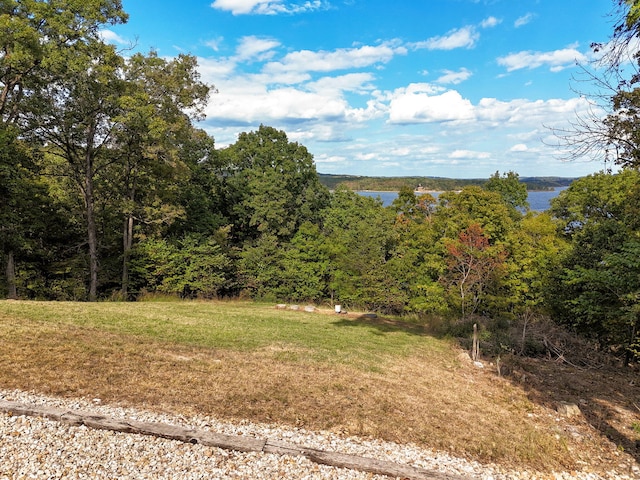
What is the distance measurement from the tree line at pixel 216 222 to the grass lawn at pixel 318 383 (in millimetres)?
3550

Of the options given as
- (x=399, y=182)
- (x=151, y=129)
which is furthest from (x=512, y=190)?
(x=399, y=182)

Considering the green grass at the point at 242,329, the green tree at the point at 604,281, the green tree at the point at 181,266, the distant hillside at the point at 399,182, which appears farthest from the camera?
the distant hillside at the point at 399,182

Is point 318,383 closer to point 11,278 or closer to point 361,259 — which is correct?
point 11,278

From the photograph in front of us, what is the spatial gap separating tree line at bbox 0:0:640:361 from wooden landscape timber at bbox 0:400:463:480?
716 cm

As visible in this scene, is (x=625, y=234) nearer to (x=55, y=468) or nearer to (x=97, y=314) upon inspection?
(x=55, y=468)

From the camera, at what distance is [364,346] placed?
36.1 ft

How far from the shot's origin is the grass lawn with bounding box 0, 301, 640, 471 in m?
5.63

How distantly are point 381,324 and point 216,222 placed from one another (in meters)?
15.1

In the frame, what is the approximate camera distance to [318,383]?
7250mm

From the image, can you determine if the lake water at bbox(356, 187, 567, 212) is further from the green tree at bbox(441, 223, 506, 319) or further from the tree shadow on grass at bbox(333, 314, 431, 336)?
the tree shadow on grass at bbox(333, 314, 431, 336)

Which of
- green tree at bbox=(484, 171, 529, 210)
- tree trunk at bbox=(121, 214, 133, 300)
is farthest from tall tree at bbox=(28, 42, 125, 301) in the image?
green tree at bbox=(484, 171, 529, 210)

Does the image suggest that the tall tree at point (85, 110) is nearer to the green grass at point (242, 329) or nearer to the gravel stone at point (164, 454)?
the green grass at point (242, 329)

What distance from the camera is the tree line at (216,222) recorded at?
13932 millimetres

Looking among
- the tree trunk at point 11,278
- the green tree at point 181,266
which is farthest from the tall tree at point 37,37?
the green tree at point 181,266
